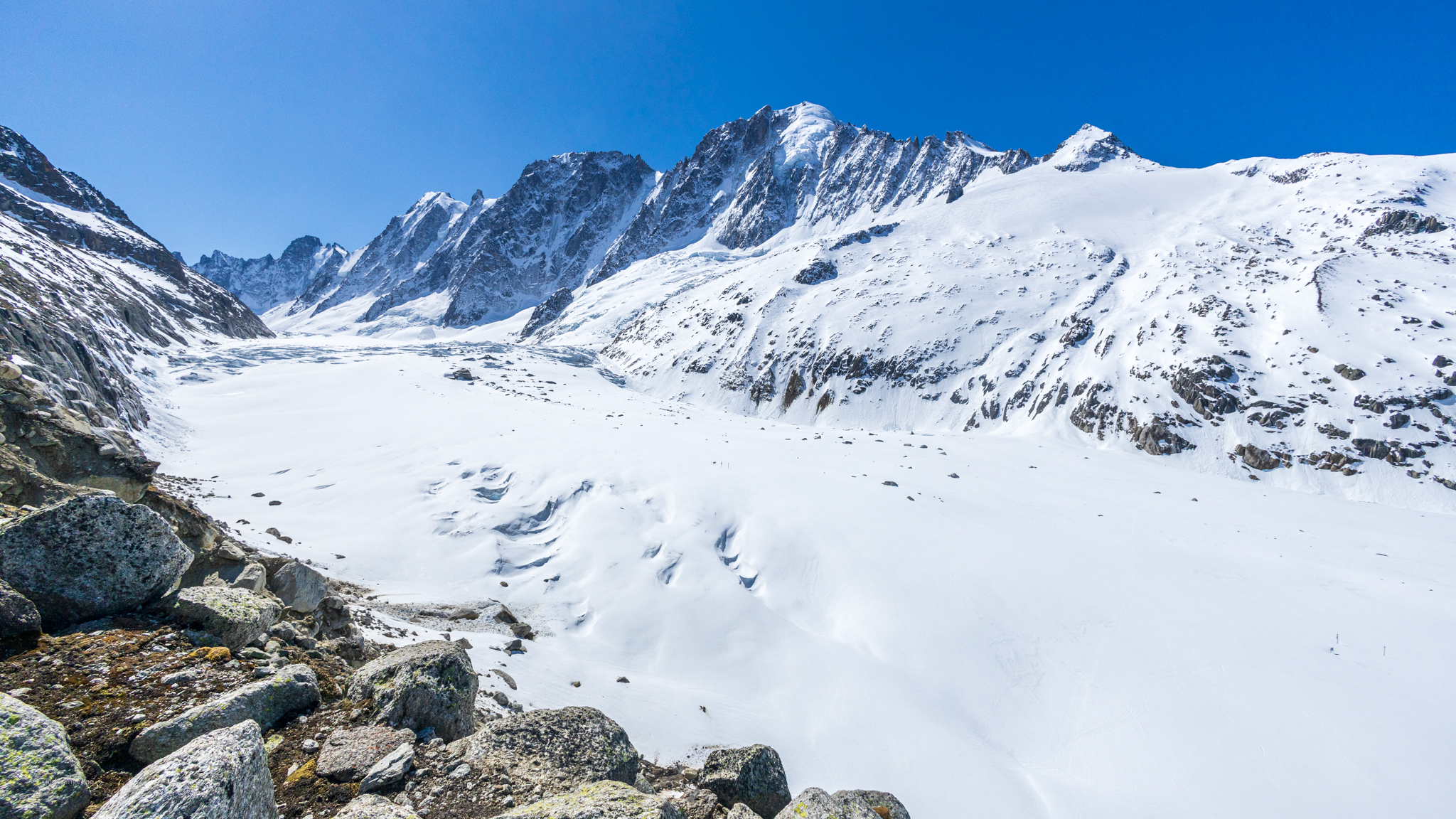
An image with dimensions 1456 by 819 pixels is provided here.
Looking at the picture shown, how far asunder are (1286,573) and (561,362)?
58.0 metres

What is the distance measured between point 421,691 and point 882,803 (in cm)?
435

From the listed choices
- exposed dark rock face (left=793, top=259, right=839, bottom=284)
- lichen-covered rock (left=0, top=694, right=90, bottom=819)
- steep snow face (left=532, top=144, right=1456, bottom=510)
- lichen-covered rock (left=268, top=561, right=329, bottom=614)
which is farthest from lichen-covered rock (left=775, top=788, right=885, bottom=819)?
exposed dark rock face (left=793, top=259, right=839, bottom=284)

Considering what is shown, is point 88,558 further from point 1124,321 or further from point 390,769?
point 1124,321

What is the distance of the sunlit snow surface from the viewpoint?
28.6ft

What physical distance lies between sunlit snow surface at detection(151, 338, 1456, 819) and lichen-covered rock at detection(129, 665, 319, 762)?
4263 mm

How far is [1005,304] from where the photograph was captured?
49625 millimetres

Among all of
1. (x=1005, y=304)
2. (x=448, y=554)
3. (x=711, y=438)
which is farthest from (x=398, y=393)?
(x=1005, y=304)

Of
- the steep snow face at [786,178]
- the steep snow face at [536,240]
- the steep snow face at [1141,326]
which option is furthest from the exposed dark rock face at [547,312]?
the steep snow face at [1141,326]

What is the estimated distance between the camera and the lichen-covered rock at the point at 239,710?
321 centimetres

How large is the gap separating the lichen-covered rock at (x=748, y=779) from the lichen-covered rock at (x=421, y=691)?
7.82 feet

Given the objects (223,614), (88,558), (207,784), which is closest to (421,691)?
(223,614)

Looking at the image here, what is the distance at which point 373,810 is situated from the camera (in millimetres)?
3328

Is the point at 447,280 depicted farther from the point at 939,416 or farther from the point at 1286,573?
the point at 1286,573

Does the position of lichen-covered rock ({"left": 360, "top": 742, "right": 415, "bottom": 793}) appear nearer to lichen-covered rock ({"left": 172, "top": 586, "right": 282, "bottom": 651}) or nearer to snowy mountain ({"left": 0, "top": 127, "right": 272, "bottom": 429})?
lichen-covered rock ({"left": 172, "top": 586, "right": 282, "bottom": 651})
